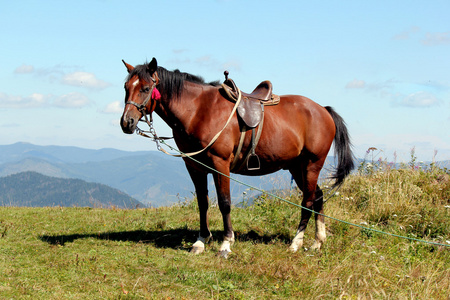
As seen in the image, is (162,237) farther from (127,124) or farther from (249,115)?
(249,115)

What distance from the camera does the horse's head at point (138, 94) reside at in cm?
582

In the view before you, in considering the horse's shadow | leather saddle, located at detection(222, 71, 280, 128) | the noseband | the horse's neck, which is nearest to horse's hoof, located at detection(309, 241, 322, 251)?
the horse's shadow

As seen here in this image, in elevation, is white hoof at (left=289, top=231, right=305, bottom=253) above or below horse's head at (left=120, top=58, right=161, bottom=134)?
below

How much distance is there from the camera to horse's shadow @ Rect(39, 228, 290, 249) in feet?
23.1

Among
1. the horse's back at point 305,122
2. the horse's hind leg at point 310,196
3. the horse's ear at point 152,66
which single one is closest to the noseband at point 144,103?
the horse's ear at point 152,66

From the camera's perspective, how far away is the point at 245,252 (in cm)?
635

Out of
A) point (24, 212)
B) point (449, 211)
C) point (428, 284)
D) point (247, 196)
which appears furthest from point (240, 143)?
point (24, 212)

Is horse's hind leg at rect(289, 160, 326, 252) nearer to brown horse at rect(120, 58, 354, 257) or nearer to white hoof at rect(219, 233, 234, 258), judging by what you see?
brown horse at rect(120, 58, 354, 257)

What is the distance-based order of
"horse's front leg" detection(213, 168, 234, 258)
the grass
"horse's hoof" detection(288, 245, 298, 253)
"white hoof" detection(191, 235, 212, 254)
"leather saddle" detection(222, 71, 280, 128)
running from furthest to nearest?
"horse's hoof" detection(288, 245, 298, 253)
"white hoof" detection(191, 235, 212, 254)
"leather saddle" detection(222, 71, 280, 128)
"horse's front leg" detection(213, 168, 234, 258)
the grass

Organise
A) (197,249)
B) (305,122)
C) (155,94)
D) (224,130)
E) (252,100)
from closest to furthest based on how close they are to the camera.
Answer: (155,94)
(224,130)
(197,249)
(252,100)
(305,122)

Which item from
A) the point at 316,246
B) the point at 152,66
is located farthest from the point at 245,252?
the point at 152,66

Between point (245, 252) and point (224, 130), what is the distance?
1922 mm

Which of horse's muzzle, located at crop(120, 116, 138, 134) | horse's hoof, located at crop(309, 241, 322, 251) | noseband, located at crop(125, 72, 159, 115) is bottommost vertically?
horse's hoof, located at crop(309, 241, 322, 251)

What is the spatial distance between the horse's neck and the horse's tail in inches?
109
